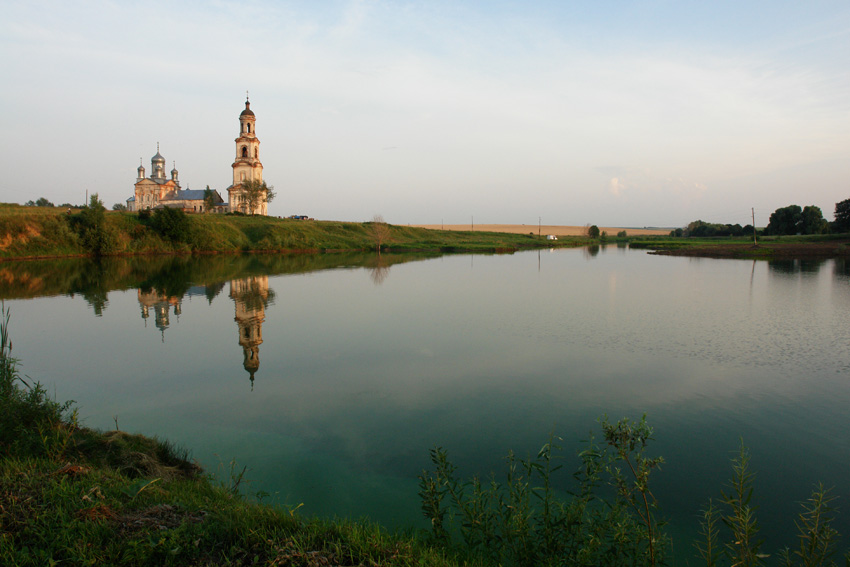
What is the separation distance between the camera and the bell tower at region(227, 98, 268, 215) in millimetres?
85000

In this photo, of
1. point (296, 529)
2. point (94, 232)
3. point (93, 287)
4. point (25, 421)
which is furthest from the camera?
point (94, 232)

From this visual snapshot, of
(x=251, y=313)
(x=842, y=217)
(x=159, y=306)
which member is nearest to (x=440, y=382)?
(x=251, y=313)

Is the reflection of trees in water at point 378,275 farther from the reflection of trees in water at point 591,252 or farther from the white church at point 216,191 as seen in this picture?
the white church at point 216,191

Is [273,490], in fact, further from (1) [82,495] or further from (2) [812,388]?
(2) [812,388]

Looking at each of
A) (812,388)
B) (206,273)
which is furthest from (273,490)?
(206,273)

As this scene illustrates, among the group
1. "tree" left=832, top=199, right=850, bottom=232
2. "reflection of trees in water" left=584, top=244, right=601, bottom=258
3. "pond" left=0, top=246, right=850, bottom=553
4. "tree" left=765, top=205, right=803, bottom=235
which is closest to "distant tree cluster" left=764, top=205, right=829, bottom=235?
"tree" left=765, top=205, right=803, bottom=235

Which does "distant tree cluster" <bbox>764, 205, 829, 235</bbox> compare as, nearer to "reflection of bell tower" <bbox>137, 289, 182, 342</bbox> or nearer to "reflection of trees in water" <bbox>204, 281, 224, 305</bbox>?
"reflection of trees in water" <bbox>204, 281, 224, 305</bbox>

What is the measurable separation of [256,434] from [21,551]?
411 cm

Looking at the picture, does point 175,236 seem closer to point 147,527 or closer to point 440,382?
point 440,382

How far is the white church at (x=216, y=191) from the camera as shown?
84.7 meters

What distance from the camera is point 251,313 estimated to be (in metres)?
18.4

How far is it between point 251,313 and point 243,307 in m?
1.58

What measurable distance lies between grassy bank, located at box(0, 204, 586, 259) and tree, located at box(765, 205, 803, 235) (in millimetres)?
50403

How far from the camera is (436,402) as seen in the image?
9.19m
